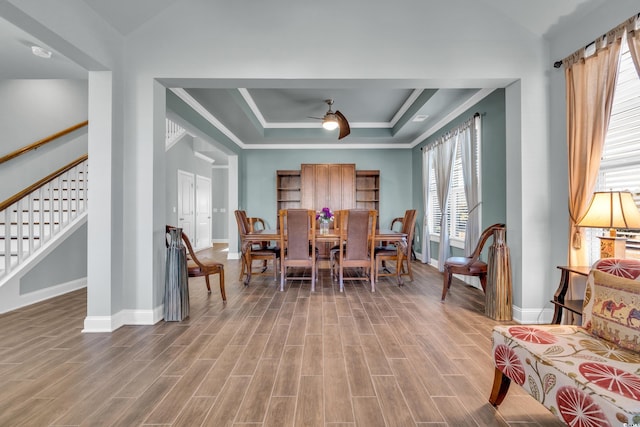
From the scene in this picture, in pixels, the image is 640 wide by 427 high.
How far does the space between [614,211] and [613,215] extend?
0.03 m

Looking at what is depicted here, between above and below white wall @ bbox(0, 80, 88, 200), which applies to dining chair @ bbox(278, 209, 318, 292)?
below

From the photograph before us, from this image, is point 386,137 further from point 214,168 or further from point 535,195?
point 214,168

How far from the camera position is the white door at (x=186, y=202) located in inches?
289

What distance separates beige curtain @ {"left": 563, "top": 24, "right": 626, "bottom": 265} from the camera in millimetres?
2205

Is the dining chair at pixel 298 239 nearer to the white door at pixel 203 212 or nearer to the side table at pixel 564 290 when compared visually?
the side table at pixel 564 290

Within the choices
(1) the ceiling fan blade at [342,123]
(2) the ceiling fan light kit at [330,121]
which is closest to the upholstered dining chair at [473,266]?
(1) the ceiling fan blade at [342,123]

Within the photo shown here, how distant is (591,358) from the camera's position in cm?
129

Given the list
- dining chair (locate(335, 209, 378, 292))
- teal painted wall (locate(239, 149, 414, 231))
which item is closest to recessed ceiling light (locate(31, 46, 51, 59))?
dining chair (locate(335, 209, 378, 292))

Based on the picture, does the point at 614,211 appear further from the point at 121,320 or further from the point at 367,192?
the point at 367,192

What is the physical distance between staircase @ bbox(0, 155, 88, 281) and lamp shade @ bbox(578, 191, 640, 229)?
547cm

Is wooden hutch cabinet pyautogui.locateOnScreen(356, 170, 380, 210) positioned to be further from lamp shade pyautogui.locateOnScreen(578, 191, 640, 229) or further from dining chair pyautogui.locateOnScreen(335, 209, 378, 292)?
lamp shade pyautogui.locateOnScreen(578, 191, 640, 229)

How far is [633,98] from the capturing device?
217 centimetres

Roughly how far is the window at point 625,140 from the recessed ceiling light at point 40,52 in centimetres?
514

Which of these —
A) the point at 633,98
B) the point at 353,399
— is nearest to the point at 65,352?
the point at 353,399
